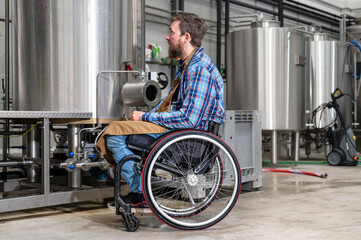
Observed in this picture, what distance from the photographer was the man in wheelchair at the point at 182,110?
208 cm

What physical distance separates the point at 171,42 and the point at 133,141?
0.55 m

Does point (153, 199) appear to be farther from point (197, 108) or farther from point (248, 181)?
point (248, 181)

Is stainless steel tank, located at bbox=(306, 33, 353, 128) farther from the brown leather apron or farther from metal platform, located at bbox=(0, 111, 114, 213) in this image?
the brown leather apron

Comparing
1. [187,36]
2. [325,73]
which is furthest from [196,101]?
[325,73]

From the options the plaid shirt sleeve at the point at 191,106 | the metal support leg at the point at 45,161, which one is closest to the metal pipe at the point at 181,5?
the metal support leg at the point at 45,161

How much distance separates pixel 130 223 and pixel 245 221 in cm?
61

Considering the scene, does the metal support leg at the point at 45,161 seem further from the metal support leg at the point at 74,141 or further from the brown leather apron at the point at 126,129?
the brown leather apron at the point at 126,129

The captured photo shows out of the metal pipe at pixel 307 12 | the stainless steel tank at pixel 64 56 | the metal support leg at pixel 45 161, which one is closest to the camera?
the metal support leg at pixel 45 161

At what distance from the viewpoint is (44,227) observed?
7.39 ft

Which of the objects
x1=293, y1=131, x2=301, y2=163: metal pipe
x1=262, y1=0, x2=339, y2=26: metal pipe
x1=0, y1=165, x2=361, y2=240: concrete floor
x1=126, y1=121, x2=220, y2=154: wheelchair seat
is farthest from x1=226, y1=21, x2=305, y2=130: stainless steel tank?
x1=126, y1=121, x2=220, y2=154: wheelchair seat

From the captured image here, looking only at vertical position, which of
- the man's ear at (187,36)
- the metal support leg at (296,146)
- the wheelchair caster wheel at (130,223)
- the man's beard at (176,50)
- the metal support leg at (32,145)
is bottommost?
the wheelchair caster wheel at (130,223)

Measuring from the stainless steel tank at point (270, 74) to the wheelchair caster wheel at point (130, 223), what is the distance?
337 centimetres

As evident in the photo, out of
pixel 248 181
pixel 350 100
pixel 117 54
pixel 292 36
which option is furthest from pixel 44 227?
pixel 350 100

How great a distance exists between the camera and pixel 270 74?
17.5ft
